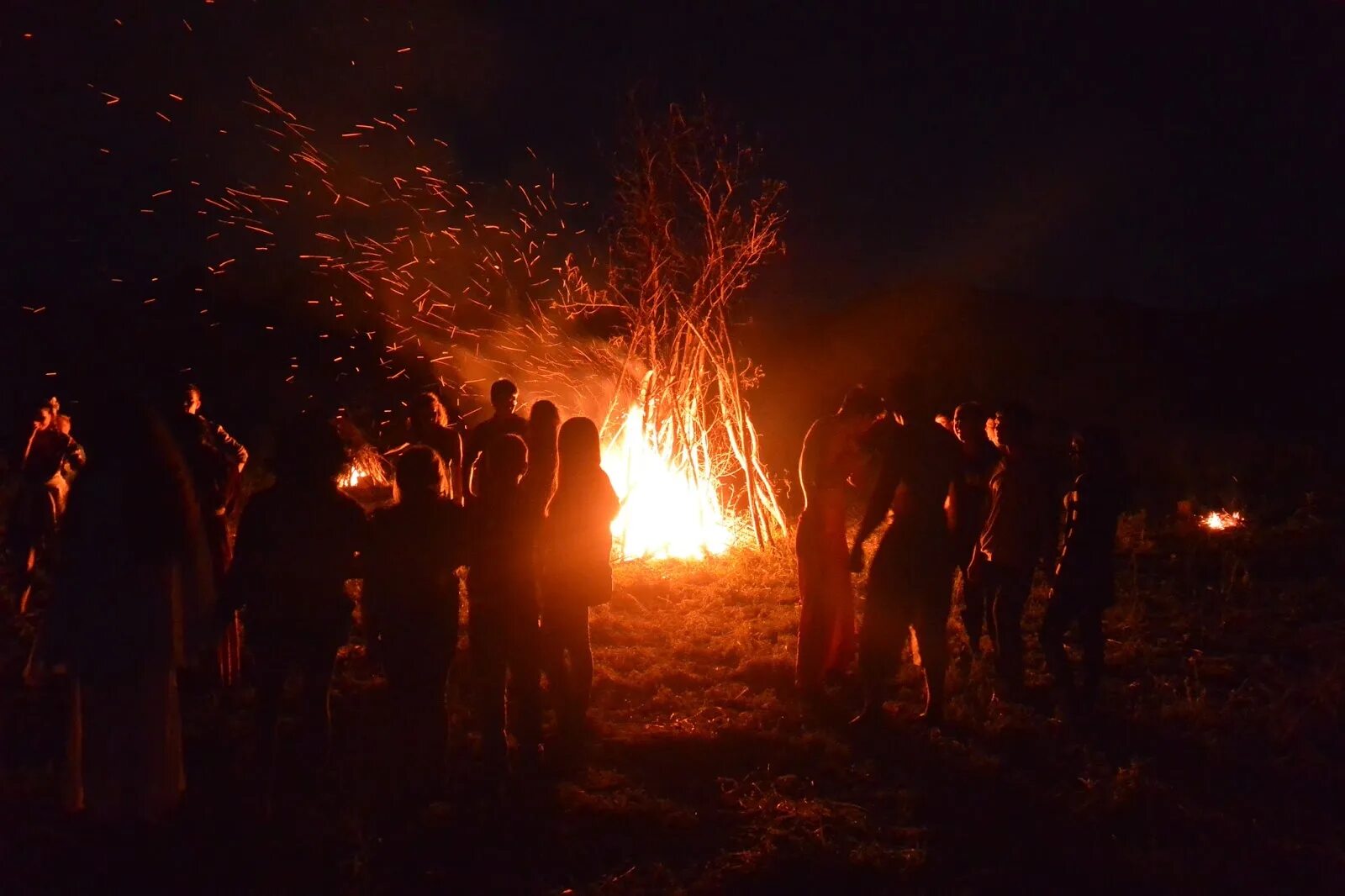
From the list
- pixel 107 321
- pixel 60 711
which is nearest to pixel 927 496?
pixel 60 711

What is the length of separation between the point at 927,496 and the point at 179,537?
4190mm

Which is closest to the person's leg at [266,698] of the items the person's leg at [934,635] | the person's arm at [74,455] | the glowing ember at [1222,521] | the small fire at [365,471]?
the person's leg at [934,635]

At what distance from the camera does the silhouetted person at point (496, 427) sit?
553 centimetres

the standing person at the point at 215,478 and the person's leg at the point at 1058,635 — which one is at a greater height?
the standing person at the point at 215,478

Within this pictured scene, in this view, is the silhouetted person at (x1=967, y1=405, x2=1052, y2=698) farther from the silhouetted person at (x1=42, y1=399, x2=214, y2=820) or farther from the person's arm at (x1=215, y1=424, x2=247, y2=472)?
the person's arm at (x1=215, y1=424, x2=247, y2=472)

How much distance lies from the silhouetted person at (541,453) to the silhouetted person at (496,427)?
146 mm

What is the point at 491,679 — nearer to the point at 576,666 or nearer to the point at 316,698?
the point at 576,666

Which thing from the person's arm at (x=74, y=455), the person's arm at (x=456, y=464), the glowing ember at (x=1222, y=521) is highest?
the person's arm at (x=74, y=455)

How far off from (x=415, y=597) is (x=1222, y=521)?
439 inches

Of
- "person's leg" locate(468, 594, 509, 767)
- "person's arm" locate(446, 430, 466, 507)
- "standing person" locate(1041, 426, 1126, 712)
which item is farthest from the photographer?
"person's arm" locate(446, 430, 466, 507)

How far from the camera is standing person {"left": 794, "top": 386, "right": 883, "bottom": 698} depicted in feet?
20.6

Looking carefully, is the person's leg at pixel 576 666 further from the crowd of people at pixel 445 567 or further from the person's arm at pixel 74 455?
the person's arm at pixel 74 455

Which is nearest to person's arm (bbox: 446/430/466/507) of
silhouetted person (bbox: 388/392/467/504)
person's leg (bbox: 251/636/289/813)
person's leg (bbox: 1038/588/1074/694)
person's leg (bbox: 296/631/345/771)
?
silhouetted person (bbox: 388/392/467/504)

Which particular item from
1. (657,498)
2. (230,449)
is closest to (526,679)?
(230,449)
